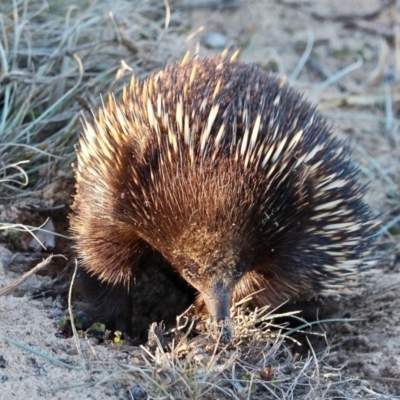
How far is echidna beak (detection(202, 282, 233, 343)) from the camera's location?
2461 mm

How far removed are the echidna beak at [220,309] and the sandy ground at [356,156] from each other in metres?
0.36

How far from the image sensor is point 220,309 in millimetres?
2473

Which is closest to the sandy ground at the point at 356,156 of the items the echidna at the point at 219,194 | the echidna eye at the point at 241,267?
the echidna at the point at 219,194

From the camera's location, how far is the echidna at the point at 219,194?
97.2 inches

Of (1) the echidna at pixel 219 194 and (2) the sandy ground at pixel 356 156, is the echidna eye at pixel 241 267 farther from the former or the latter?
(2) the sandy ground at pixel 356 156

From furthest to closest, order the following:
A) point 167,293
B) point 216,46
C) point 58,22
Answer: point 216,46 → point 58,22 → point 167,293

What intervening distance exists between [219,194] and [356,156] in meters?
3.03

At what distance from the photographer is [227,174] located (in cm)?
246

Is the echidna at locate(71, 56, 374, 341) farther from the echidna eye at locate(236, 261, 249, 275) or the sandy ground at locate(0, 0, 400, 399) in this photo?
the sandy ground at locate(0, 0, 400, 399)

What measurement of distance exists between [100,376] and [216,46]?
152 inches

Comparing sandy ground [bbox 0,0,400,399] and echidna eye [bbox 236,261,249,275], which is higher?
echidna eye [bbox 236,261,249,275]


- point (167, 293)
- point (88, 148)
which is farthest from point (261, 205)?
point (167, 293)

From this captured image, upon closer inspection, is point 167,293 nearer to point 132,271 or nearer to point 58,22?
point 132,271

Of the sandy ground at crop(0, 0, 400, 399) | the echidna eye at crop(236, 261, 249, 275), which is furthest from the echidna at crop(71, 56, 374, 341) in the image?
the sandy ground at crop(0, 0, 400, 399)
